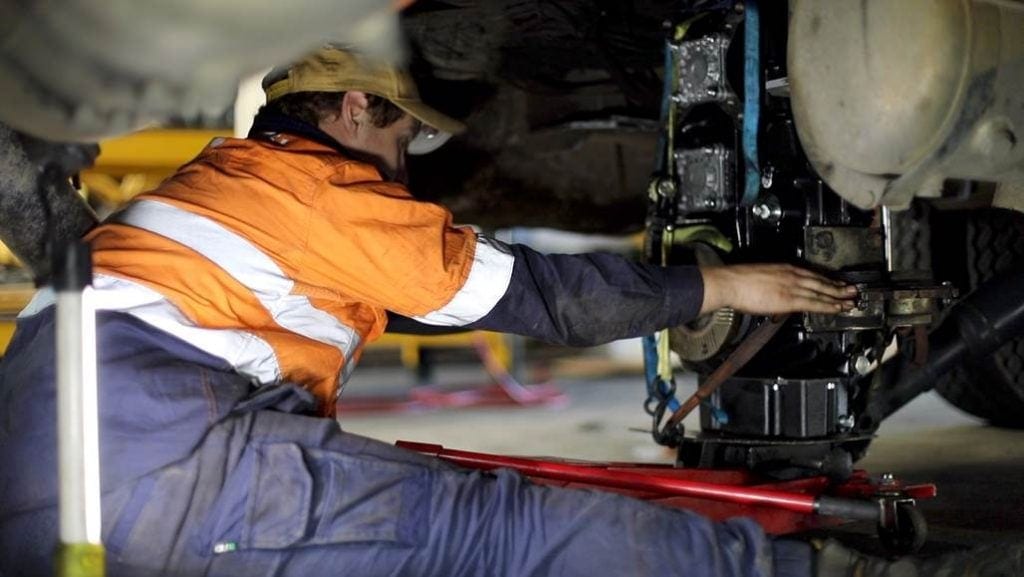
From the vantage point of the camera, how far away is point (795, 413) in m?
2.32

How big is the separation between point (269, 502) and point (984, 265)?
2268 millimetres

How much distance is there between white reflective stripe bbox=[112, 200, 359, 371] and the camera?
173 centimetres

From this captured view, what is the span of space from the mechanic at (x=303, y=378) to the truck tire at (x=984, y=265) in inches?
52.1

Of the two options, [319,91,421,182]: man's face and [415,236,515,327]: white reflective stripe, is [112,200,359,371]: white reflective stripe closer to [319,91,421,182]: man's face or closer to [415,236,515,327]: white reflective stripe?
[415,236,515,327]: white reflective stripe

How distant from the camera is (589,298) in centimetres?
191

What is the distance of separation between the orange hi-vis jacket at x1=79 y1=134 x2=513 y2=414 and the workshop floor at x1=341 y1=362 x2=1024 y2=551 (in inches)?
38.8

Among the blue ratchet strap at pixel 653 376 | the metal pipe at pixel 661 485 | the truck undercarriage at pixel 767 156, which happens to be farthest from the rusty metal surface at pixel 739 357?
the metal pipe at pixel 661 485

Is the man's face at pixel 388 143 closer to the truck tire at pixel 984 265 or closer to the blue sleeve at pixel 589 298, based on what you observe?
the blue sleeve at pixel 589 298

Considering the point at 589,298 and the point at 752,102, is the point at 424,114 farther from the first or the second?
the point at 752,102

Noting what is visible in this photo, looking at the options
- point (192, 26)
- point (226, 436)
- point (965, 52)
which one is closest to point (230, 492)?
point (226, 436)

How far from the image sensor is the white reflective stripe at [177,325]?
1.66 metres

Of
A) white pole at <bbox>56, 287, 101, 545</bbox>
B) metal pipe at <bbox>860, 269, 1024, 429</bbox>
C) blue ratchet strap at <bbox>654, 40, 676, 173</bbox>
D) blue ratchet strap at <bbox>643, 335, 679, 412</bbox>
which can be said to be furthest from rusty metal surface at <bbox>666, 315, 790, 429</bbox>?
white pole at <bbox>56, 287, 101, 545</bbox>

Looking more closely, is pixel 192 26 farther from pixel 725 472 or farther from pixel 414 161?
pixel 414 161

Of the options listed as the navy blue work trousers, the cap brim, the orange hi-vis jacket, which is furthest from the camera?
the cap brim
